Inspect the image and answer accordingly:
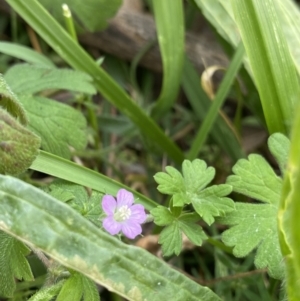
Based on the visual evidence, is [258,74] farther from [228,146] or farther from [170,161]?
[170,161]

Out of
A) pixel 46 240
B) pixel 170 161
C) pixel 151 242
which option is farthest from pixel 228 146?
pixel 46 240

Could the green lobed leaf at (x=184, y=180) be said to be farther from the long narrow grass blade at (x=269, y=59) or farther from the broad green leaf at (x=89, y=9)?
the broad green leaf at (x=89, y=9)

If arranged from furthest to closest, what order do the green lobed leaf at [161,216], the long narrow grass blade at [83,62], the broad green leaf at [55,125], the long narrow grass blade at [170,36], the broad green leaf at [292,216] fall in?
the long narrow grass blade at [170,36] → the long narrow grass blade at [83,62] → the broad green leaf at [55,125] → the green lobed leaf at [161,216] → the broad green leaf at [292,216]

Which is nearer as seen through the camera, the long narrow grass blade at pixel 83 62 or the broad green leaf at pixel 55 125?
the broad green leaf at pixel 55 125

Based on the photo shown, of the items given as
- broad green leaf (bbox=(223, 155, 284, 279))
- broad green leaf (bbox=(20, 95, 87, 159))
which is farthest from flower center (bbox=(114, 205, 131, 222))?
broad green leaf (bbox=(20, 95, 87, 159))

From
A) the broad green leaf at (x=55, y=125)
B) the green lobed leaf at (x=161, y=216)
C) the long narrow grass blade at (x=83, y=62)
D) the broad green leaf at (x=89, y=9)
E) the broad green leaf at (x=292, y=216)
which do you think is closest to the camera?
the broad green leaf at (x=292, y=216)

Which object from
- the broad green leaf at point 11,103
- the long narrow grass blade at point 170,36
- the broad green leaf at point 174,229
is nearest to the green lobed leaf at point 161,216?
the broad green leaf at point 174,229

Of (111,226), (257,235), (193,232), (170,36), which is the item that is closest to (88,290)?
(111,226)
